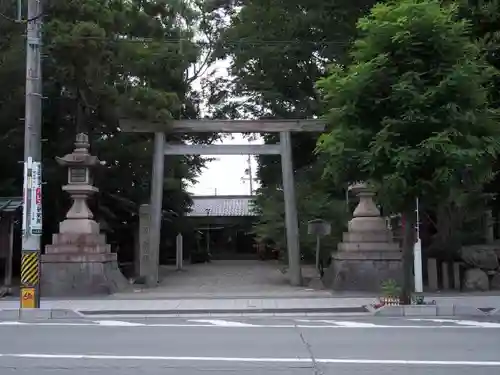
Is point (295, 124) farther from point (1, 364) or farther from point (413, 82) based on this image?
point (1, 364)

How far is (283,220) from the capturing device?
2241 cm

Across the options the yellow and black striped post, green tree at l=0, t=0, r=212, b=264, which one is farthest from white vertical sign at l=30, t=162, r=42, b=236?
green tree at l=0, t=0, r=212, b=264

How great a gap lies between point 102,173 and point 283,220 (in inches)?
303

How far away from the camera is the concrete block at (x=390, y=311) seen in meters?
14.1

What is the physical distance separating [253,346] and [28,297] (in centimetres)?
730

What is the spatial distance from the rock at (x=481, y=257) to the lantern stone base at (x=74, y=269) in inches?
437

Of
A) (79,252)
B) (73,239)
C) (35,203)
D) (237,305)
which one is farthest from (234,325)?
(73,239)

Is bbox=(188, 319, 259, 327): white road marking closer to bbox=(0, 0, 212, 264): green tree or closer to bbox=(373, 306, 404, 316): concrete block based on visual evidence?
bbox=(373, 306, 404, 316): concrete block

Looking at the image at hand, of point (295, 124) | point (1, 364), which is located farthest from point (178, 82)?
point (1, 364)

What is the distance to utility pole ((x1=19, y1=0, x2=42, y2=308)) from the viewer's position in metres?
14.9

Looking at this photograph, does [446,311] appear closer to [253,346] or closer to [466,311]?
[466,311]

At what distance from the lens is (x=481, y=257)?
1897cm

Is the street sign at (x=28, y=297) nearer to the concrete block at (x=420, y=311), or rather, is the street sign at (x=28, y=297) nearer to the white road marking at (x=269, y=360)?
the white road marking at (x=269, y=360)

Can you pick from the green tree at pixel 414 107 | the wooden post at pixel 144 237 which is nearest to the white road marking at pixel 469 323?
the green tree at pixel 414 107
